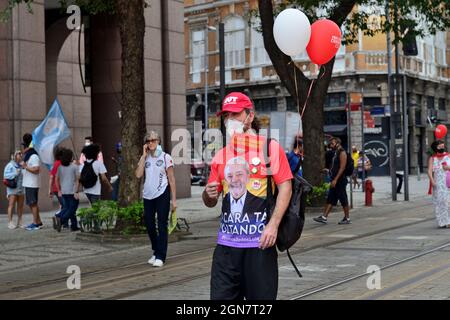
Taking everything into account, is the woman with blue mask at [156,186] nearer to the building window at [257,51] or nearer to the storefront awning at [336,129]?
the storefront awning at [336,129]

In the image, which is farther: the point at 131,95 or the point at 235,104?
the point at 131,95

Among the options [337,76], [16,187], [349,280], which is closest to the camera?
[349,280]

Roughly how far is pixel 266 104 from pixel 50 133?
32.7 metres

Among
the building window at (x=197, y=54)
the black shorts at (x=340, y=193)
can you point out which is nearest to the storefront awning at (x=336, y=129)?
the building window at (x=197, y=54)

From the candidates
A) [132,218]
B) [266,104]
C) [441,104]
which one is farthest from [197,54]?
[132,218]

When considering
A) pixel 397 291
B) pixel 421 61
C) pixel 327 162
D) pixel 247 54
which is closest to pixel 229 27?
pixel 247 54

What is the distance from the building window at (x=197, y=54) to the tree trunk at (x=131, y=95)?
36.7m

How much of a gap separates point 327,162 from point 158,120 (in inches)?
233

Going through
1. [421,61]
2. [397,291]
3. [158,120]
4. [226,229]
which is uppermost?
[421,61]

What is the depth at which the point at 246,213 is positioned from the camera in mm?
5449

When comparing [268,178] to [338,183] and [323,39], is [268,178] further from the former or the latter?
[338,183]
